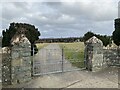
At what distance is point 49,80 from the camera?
8.65 metres

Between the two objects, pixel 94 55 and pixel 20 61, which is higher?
pixel 94 55

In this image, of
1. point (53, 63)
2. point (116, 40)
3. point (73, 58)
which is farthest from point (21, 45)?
point (116, 40)

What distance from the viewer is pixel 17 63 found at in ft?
26.4

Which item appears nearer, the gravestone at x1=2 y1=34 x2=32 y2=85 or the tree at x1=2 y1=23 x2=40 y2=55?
the gravestone at x1=2 y1=34 x2=32 y2=85

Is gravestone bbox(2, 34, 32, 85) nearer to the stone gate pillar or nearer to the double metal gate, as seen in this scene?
the stone gate pillar

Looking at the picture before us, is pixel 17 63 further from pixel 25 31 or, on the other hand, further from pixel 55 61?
pixel 25 31

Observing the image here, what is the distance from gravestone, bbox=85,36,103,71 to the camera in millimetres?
10664

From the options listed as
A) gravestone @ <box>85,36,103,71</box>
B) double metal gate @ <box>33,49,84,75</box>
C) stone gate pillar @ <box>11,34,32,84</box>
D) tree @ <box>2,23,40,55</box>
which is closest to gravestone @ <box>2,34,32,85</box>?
stone gate pillar @ <box>11,34,32,84</box>

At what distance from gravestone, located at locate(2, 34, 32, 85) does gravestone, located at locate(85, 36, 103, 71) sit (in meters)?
3.34

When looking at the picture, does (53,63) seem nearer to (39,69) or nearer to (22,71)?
(39,69)

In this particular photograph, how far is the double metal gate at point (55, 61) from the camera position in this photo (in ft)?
30.8

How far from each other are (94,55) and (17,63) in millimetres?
4010

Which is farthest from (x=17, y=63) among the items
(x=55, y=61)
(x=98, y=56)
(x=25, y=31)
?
(x=25, y=31)

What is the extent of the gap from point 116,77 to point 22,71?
3.86m
